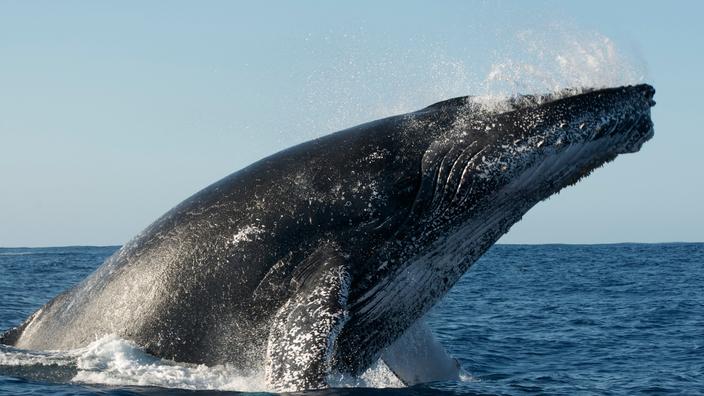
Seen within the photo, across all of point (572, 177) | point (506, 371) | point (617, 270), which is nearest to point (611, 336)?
point (506, 371)

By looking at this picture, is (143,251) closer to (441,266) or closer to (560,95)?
(441,266)

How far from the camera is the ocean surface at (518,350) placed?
9336 mm

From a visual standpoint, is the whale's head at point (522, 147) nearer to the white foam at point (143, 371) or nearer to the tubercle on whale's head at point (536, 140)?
the tubercle on whale's head at point (536, 140)

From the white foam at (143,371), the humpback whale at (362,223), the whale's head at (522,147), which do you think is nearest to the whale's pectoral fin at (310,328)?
the humpback whale at (362,223)

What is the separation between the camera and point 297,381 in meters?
7.89

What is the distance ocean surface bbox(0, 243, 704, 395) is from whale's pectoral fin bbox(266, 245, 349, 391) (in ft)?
1.09

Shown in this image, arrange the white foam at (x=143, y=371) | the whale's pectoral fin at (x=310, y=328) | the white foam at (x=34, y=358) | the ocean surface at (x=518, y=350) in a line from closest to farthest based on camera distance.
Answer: the whale's pectoral fin at (x=310, y=328), the white foam at (x=143, y=371), the ocean surface at (x=518, y=350), the white foam at (x=34, y=358)

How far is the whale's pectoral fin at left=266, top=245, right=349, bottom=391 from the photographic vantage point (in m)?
7.93

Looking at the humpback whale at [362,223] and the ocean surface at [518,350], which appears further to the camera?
the ocean surface at [518,350]

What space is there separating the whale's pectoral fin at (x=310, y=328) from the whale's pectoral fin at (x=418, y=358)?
219cm

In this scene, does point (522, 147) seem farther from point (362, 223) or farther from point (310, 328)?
point (310, 328)

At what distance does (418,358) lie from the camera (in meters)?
10.7

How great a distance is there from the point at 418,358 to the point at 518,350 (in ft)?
23.5

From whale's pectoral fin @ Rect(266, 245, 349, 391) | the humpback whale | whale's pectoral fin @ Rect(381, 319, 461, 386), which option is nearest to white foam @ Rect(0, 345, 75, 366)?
the humpback whale
